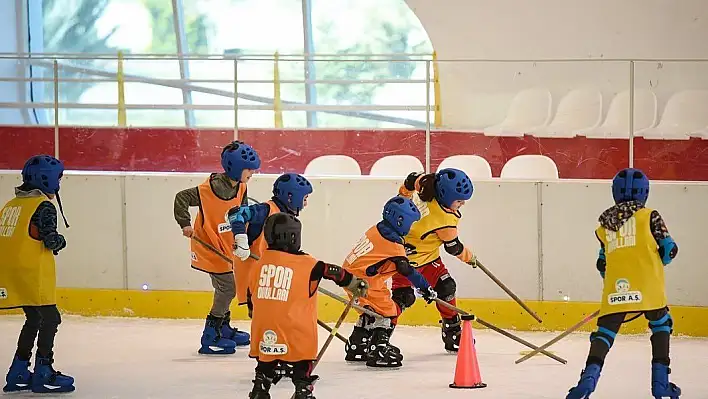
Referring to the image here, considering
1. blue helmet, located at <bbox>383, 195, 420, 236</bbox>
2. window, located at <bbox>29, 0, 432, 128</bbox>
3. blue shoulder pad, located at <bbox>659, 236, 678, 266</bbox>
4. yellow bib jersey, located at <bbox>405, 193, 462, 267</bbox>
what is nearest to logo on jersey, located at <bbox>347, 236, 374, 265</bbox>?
blue helmet, located at <bbox>383, 195, 420, 236</bbox>

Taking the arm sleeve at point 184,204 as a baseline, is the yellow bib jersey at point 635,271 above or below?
below

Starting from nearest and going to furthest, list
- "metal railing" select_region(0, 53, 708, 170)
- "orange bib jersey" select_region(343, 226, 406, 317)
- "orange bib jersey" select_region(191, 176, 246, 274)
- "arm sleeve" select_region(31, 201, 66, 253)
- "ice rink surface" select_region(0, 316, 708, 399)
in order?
"arm sleeve" select_region(31, 201, 66, 253)
"ice rink surface" select_region(0, 316, 708, 399)
"orange bib jersey" select_region(343, 226, 406, 317)
"orange bib jersey" select_region(191, 176, 246, 274)
"metal railing" select_region(0, 53, 708, 170)

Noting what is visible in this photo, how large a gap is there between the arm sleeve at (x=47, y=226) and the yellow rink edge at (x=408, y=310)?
10.0 ft

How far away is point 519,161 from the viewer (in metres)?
9.27

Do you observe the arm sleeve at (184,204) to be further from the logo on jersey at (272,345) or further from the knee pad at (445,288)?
the logo on jersey at (272,345)

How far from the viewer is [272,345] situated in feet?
19.0

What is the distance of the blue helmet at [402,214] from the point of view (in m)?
7.11

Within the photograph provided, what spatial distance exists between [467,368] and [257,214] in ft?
4.80

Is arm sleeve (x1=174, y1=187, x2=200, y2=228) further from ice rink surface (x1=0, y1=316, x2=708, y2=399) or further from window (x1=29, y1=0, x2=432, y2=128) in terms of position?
window (x1=29, y1=0, x2=432, y2=128)

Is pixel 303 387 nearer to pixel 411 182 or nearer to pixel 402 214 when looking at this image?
pixel 402 214

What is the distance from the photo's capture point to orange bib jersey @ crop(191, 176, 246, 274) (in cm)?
803

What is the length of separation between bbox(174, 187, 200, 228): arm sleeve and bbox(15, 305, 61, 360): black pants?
53.1 inches

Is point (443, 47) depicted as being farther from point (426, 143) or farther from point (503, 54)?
point (426, 143)

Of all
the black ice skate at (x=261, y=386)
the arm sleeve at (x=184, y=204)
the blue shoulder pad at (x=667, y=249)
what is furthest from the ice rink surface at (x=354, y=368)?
the blue shoulder pad at (x=667, y=249)
